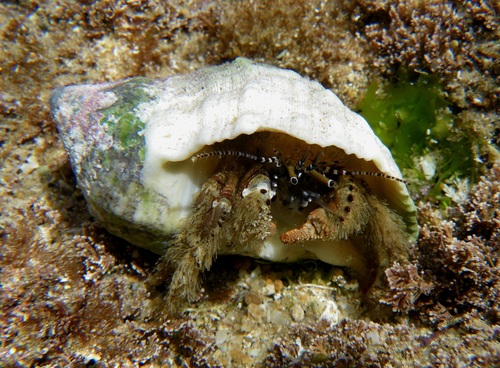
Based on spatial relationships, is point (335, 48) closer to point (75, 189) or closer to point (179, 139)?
point (179, 139)

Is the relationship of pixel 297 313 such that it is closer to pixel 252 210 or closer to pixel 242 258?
pixel 242 258

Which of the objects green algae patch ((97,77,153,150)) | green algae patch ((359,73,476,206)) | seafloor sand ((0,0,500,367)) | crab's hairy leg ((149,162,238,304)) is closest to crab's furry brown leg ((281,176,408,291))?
seafloor sand ((0,0,500,367))

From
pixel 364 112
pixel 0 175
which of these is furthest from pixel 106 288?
pixel 364 112

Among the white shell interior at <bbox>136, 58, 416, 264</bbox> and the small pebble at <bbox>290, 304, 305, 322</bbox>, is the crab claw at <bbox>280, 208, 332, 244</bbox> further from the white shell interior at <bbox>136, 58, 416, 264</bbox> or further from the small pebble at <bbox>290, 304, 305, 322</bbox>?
the small pebble at <bbox>290, 304, 305, 322</bbox>

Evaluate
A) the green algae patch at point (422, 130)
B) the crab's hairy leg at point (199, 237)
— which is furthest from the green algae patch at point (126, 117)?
the green algae patch at point (422, 130)

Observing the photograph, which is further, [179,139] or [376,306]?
[376,306]

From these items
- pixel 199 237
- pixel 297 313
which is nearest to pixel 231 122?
pixel 199 237
